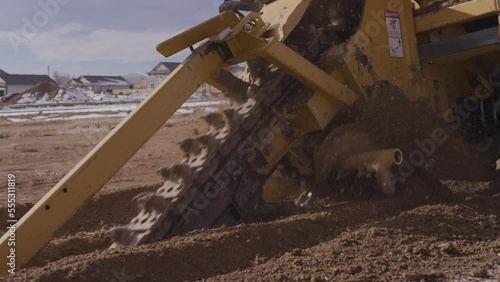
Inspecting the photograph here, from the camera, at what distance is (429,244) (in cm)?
393

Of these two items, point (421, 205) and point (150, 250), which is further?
point (421, 205)

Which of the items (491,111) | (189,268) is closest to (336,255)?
(189,268)

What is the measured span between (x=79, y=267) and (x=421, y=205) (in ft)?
9.54

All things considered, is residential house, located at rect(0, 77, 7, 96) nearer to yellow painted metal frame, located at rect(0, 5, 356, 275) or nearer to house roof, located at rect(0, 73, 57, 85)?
house roof, located at rect(0, 73, 57, 85)

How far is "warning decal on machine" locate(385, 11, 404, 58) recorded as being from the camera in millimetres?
5570

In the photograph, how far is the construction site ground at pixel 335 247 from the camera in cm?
341

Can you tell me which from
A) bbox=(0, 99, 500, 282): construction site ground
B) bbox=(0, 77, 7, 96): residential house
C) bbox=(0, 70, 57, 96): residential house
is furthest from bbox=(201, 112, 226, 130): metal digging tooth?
bbox=(0, 70, 57, 96): residential house

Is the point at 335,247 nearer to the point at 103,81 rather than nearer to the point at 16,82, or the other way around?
the point at 16,82

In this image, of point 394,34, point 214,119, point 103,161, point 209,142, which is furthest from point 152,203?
point 394,34

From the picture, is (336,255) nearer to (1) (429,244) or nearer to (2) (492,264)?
(1) (429,244)

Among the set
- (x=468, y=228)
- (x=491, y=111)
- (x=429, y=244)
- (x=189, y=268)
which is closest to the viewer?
(x=189, y=268)

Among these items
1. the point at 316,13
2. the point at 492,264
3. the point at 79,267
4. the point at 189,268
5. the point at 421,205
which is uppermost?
the point at 316,13

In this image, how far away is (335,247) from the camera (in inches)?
151

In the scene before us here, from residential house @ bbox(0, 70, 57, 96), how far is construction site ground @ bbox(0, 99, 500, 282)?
81.6 metres
